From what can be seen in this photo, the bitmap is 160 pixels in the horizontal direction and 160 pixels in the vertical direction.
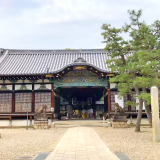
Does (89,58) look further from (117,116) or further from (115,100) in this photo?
(117,116)

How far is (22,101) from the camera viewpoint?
62.2 ft

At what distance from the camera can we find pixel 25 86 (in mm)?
19203

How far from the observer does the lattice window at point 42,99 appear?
1886cm

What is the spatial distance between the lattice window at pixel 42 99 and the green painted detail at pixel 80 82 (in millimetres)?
1105

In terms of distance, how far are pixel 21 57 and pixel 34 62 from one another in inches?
79.1

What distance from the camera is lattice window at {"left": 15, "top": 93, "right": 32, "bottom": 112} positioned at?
1884 centimetres

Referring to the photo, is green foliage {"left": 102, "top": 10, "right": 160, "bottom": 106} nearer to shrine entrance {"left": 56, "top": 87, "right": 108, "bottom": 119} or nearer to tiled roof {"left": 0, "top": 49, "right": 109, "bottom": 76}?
tiled roof {"left": 0, "top": 49, "right": 109, "bottom": 76}

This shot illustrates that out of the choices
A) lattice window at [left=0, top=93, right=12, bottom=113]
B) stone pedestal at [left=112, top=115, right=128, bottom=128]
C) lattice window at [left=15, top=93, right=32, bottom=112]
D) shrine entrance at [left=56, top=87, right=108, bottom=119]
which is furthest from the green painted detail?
shrine entrance at [left=56, top=87, right=108, bottom=119]

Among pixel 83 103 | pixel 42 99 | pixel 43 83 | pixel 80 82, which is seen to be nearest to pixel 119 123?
pixel 80 82

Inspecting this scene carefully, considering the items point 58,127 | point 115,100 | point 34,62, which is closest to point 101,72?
point 115,100

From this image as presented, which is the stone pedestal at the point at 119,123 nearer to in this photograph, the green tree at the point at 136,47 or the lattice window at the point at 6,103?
the green tree at the point at 136,47

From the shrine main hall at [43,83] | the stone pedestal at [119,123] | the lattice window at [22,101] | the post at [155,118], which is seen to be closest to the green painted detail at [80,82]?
the shrine main hall at [43,83]

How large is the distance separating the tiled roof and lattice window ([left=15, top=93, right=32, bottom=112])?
1929 millimetres

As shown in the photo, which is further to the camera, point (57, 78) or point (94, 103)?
point (94, 103)
